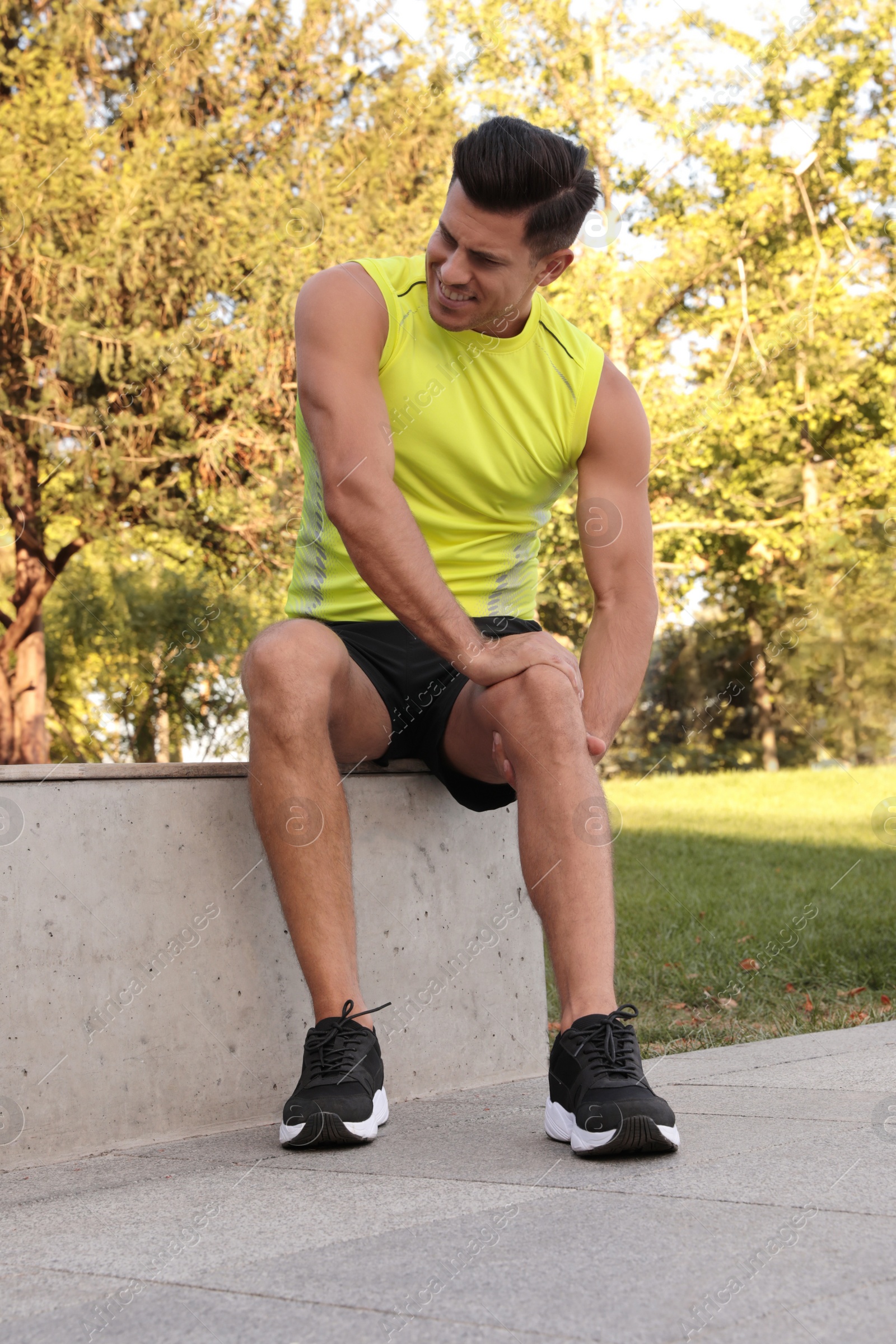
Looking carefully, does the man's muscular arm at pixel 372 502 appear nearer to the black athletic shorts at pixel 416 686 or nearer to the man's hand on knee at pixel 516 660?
the man's hand on knee at pixel 516 660

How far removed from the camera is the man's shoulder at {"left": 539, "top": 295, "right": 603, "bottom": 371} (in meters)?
2.82

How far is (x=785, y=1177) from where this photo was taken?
1.78m

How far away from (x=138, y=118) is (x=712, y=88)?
31.4ft

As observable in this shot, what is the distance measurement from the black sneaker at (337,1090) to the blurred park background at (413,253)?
175 cm

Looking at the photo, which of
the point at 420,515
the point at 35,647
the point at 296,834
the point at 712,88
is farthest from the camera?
the point at 712,88

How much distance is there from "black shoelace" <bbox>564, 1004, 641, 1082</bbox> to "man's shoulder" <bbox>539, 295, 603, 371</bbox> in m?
1.39

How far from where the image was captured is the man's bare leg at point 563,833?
7.14 ft

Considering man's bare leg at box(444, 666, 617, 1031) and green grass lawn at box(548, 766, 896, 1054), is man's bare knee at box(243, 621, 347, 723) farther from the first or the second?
green grass lawn at box(548, 766, 896, 1054)

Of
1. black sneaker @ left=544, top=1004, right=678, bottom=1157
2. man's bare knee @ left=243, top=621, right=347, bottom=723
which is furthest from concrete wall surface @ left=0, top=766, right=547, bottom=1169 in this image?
black sneaker @ left=544, top=1004, right=678, bottom=1157

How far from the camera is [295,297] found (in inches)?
530

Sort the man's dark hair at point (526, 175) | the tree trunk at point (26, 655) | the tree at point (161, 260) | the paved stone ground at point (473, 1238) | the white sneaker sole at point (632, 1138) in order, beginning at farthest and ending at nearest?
the tree trunk at point (26, 655)
the tree at point (161, 260)
the man's dark hair at point (526, 175)
the white sneaker sole at point (632, 1138)
the paved stone ground at point (473, 1238)

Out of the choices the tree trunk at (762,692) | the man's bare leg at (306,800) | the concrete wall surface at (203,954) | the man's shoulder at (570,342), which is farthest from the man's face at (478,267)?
the tree trunk at (762,692)

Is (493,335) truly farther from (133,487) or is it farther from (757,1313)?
(133,487)

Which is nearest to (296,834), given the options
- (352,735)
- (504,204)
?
(352,735)
